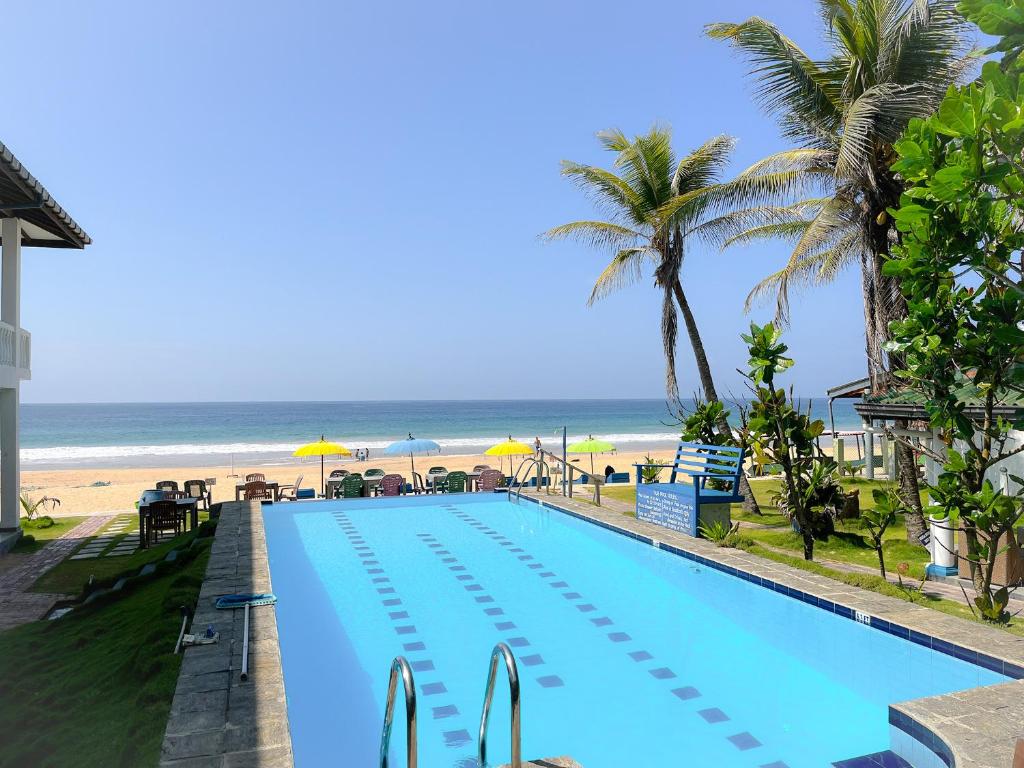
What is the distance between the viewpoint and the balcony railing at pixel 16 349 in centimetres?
1138

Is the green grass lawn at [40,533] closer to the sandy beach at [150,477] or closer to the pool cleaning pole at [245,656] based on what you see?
the sandy beach at [150,477]

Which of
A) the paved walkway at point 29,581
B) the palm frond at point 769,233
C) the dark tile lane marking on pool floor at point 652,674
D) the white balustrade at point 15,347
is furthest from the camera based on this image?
the palm frond at point 769,233

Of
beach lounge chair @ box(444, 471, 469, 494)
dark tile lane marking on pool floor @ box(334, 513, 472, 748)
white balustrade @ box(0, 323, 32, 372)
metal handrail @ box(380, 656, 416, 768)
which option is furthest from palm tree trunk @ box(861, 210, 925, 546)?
white balustrade @ box(0, 323, 32, 372)

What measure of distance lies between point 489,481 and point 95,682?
12.4 m

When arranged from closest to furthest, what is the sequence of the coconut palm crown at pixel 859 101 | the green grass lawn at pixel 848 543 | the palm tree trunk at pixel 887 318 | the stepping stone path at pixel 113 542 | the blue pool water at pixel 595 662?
the blue pool water at pixel 595 662
the green grass lawn at pixel 848 543
the coconut palm crown at pixel 859 101
the palm tree trunk at pixel 887 318
the stepping stone path at pixel 113 542

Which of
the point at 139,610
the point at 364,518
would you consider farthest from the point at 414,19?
the point at 139,610

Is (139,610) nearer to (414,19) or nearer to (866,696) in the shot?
(866,696)

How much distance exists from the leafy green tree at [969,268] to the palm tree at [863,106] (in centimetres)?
286

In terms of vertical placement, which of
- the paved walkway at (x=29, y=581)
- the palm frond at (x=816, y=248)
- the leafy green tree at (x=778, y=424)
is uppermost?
the palm frond at (x=816, y=248)

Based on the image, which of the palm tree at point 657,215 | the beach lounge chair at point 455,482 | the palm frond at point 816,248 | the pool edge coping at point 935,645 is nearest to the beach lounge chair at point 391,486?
the beach lounge chair at point 455,482

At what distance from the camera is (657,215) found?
45.9 feet

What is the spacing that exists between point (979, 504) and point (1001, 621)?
1239 mm

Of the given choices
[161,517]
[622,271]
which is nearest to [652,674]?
[161,517]

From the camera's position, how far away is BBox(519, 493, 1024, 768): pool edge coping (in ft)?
11.8
